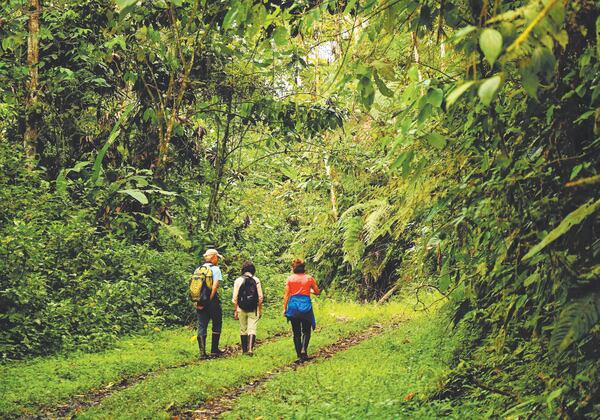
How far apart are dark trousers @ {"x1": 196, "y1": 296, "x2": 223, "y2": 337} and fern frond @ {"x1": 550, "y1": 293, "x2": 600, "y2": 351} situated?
1093 cm

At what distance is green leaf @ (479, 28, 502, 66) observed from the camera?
1.90 metres

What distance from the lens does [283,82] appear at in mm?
19422

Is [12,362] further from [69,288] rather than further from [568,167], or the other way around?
[568,167]

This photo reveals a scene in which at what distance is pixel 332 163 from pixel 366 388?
9.02m

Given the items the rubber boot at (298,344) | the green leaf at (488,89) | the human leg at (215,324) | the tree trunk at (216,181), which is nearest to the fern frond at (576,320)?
the green leaf at (488,89)

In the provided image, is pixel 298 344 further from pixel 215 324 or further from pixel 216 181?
pixel 216 181

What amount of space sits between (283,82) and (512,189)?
622 inches

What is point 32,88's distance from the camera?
601 inches

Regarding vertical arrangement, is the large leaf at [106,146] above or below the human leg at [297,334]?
above

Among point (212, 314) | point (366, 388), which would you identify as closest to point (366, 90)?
point (366, 388)

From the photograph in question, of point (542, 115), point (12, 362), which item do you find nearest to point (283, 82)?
point (12, 362)

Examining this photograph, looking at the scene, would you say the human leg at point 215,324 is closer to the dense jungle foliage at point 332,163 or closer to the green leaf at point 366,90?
the dense jungle foliage at point 332,163

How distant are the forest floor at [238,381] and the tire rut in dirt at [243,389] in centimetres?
2

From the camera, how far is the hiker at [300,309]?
12.7 metres
